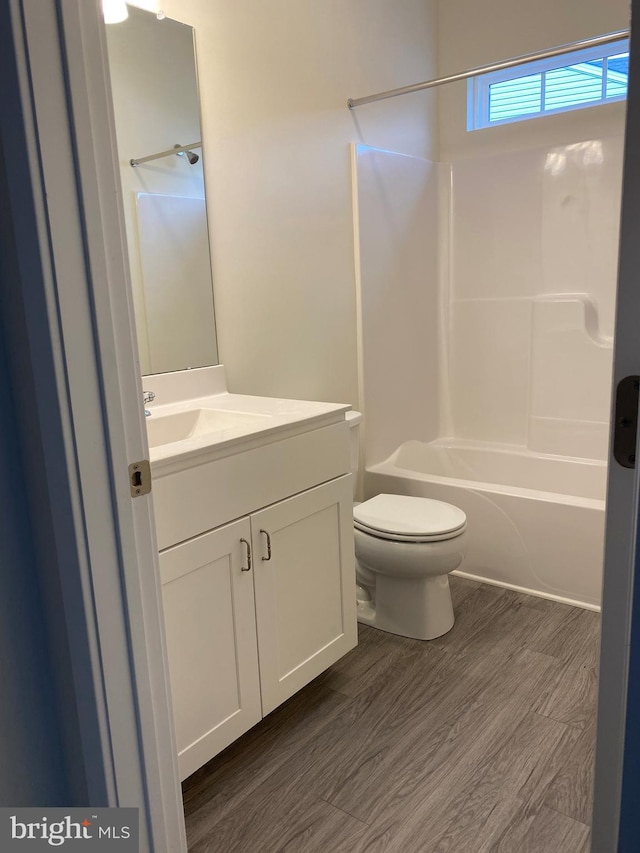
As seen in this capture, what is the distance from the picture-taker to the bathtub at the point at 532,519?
248 cm

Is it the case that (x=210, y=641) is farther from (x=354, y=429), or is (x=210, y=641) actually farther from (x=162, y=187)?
(x=162, y=187)

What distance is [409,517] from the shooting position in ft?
7.72

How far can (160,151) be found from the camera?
80.7 inches

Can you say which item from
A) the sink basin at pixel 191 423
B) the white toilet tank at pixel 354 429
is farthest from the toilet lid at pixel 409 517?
the sink basin at pixel 191 423

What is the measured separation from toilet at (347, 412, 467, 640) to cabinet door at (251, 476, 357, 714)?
0.91 feet

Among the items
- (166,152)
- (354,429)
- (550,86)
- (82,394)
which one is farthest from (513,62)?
(82,394)

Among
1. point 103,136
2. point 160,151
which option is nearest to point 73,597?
point 103,136

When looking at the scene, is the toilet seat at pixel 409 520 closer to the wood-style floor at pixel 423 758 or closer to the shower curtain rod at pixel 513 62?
the wood-style floor at pixel 423 758

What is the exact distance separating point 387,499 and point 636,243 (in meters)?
1.89

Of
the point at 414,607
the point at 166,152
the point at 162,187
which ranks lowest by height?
the point at 414,607

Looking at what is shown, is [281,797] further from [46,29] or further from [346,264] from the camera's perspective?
[346,264]

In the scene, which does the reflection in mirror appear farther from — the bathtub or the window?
the window

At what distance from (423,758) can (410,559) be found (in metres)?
0.66

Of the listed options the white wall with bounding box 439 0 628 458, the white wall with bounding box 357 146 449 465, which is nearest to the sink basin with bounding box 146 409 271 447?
the white wall with bounding box 357 146 449 465
